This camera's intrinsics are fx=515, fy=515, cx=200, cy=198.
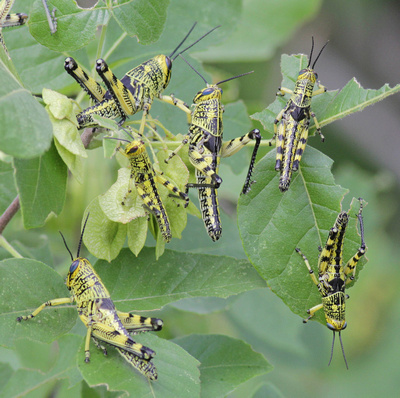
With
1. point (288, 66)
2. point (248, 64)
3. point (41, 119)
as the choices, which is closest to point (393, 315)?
point (248, 64)

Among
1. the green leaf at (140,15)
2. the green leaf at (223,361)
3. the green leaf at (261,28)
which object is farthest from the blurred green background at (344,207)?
the green leaf at (140,15)

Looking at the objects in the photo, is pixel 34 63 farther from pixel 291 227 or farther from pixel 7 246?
pixel 291 227

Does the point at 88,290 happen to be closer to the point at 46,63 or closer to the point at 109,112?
the point at 109,112

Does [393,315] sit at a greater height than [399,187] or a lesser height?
lesser

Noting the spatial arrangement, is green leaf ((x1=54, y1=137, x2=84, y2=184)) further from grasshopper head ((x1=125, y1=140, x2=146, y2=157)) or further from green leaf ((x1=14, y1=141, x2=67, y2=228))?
grasshopper head ((x1=125, y1=140, x2=146, y2=157))

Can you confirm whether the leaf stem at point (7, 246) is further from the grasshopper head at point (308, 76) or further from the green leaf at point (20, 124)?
the grasshopper head at point (308, 76)
